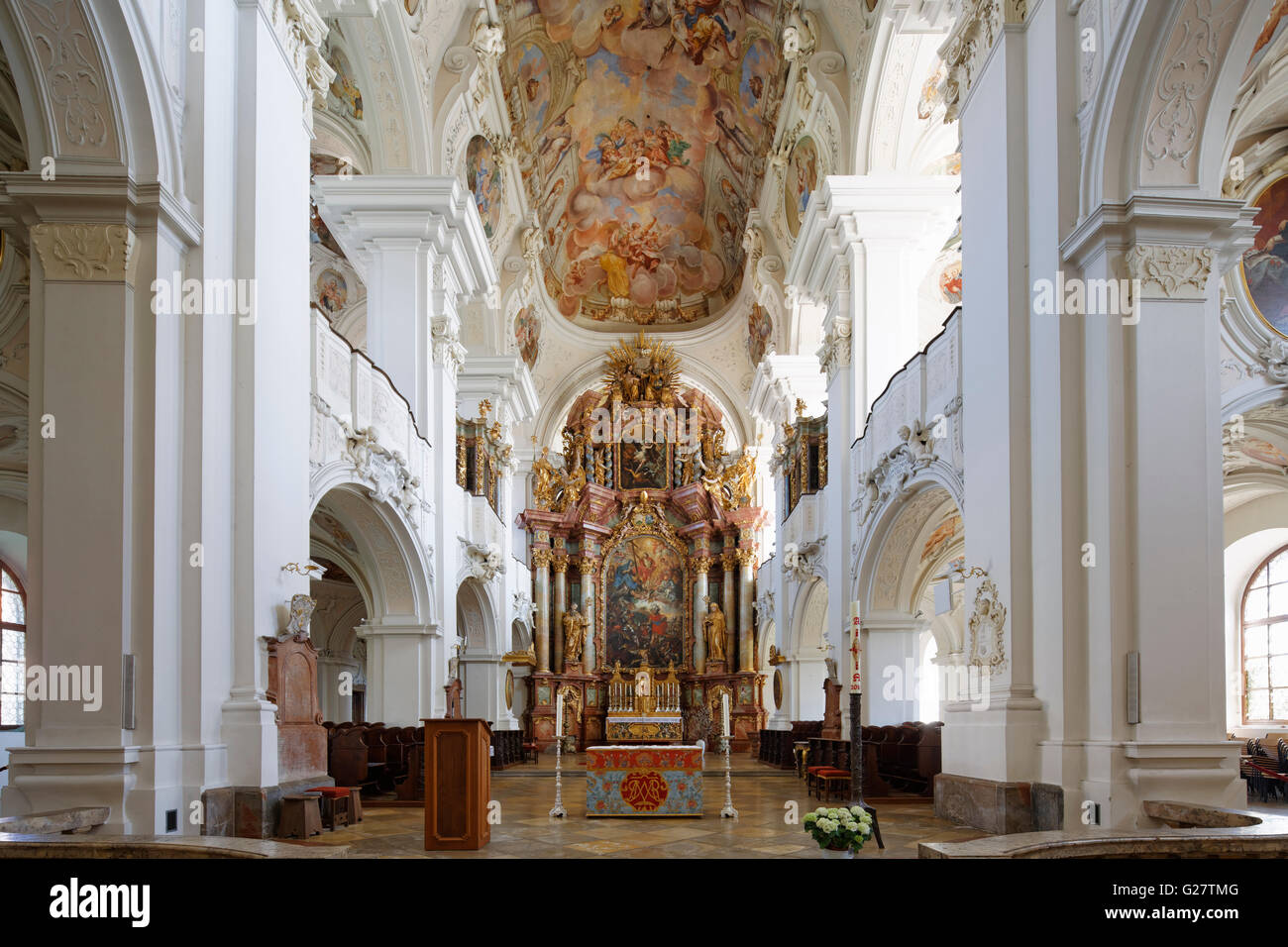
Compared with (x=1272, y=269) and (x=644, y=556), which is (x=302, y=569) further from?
(x=644, y=556)

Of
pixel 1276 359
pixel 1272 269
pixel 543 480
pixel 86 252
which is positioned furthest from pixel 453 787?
pixel 543 480

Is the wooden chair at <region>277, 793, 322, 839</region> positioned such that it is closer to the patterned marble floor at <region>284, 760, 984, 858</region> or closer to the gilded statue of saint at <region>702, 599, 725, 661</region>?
the patterned marble floor at <region>284, 760, 984, 858</region>

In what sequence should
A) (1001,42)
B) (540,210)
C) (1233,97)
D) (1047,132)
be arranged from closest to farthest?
(1233,97) < (1047,132) < (1001,42) < (540,210)

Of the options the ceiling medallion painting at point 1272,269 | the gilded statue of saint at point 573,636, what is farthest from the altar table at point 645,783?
the gilded statue of saint at point 573,636

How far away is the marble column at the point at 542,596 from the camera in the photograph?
3164cm

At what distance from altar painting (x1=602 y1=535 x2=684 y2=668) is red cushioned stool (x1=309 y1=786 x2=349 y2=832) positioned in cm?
2209

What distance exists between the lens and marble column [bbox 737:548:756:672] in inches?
1272

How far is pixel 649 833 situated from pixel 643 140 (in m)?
20.9

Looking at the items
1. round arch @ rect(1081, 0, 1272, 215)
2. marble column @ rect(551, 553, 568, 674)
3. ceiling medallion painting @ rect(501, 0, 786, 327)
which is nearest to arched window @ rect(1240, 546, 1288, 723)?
ceiling medallion painting @ rect(501, 0, 786, 327)

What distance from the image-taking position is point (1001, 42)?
408 inches

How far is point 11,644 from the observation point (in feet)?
65.9

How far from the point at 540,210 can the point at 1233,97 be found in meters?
21.1
